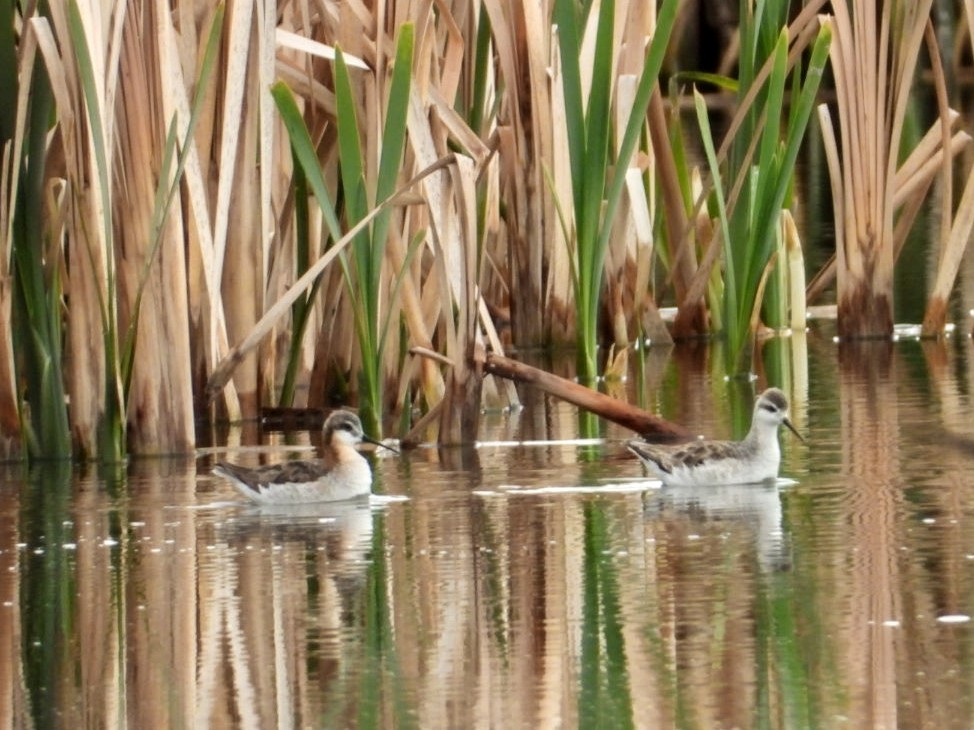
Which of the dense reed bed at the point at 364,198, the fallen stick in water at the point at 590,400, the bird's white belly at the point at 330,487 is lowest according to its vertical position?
the bird's white belly at the point at 330,487

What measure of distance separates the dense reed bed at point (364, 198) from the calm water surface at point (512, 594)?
484 millimetres

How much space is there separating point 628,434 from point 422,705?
173 inches

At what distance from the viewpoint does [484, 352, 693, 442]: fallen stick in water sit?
9.42m

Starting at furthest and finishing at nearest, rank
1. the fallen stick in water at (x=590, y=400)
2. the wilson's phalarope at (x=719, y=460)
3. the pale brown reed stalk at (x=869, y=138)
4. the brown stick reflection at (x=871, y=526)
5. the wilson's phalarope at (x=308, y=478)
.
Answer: the pale brown reed stalk at (x=869, y=138) < the fallen stick in water at (x=590, y=400) < the wilson's phalarope at (x=719, y=460) < the wilson's phalarope at (x=308, y=478) < the brown stick reflection at (x=871, y=526)

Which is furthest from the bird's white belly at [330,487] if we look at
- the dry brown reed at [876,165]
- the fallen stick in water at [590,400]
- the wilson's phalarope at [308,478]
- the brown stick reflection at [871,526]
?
the dry brown reed at [876,165]

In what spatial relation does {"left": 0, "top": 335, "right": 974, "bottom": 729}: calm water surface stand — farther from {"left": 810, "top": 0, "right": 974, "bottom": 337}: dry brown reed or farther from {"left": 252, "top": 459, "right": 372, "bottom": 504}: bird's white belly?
{"left": 810, "top": 0, "right": 974, "bottom": 337}: dry brown reed

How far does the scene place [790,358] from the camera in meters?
11.8

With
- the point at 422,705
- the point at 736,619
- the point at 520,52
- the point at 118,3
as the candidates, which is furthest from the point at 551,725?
the point at 520,52

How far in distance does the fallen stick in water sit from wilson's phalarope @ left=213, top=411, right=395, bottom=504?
1222 mm

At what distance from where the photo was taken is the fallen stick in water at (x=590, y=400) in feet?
30.9

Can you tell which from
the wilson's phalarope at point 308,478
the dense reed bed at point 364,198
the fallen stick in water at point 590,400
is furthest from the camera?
the fallen stick in water at point 590,400

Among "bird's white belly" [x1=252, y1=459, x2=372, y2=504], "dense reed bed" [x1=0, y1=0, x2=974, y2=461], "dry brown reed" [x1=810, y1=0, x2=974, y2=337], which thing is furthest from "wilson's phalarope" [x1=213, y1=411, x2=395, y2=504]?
Result: "dry brown reed" [x1=810, y1=0, x2=974, y2=337]

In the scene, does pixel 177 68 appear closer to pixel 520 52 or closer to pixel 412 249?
pixel 412 249

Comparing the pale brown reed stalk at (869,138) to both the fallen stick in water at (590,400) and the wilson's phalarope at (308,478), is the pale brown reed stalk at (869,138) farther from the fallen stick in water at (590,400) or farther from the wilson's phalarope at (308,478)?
the wilson's phalarope at (308,478)
